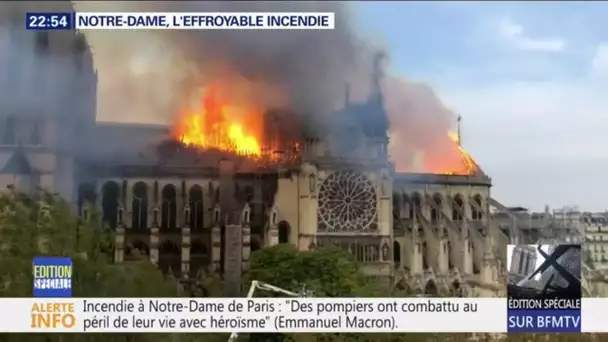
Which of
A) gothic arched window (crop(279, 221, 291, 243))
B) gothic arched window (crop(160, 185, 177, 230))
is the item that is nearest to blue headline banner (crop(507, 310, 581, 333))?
gothic arched window (crop(279, 221, 291, 243))

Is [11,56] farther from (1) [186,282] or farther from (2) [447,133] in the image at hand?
(2) [447,133]

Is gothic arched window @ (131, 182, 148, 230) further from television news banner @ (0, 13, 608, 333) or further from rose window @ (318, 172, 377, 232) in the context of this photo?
rose window @ (318, 172, 377, 232)

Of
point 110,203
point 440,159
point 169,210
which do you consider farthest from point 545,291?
point 110,203

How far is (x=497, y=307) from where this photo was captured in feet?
18.3

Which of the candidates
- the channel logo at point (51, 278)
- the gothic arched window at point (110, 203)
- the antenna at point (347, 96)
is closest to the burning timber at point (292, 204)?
the gothic arched window at point (110, 203)

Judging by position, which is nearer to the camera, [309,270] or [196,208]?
[309,270]

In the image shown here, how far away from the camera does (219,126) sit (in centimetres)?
596

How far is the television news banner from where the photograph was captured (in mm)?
5504

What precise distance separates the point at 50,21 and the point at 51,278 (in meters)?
1.69

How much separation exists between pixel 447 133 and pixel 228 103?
59.7 inches

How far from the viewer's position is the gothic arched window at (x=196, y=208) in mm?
5946

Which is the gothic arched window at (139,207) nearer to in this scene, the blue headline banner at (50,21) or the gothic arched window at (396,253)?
the blue headline banner at (50,21)

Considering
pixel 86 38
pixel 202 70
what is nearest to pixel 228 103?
pixel 202 70

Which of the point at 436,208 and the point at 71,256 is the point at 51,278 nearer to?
the point at 71,256
